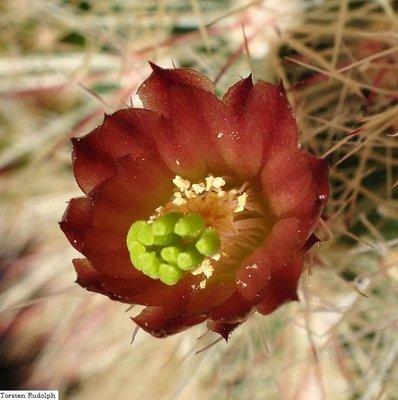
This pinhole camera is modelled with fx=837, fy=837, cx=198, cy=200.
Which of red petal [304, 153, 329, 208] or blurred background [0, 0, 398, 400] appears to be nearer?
red petal [304, 153, 329, 208]

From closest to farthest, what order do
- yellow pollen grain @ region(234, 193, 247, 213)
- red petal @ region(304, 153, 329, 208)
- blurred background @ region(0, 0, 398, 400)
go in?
red petal @ region(304, 153, 329, 208) → yellow pollen grain @ region(234, 193, 247, 213) → blurred background @ region(0, 0, 398, 400)

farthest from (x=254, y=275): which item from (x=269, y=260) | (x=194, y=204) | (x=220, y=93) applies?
(x=220, y=93)

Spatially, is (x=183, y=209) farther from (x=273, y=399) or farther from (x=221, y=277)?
(x=273, y=399)

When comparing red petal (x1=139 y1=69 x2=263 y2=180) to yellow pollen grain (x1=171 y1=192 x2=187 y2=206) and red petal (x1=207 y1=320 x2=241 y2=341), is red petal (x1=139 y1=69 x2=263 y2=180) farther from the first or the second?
red petal (x1=207 y1=320 x2=241 y2=341)

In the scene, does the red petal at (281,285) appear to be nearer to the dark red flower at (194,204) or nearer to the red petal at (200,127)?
the dark red flower at (194,204)

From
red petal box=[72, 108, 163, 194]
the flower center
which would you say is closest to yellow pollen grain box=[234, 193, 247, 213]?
the flower center

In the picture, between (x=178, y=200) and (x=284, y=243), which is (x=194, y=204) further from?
(x=284, y=243)

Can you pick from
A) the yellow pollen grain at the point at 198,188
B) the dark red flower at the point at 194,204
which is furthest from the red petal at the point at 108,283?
the yellow pollen grain at the point at 198,188
